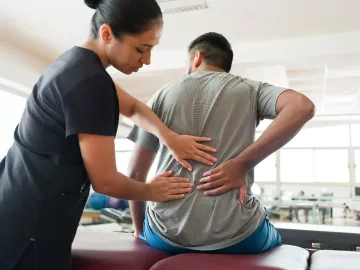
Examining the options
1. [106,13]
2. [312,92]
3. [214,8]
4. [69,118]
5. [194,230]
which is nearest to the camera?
[69,118]

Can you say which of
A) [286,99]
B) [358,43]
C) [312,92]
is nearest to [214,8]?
[358,43]

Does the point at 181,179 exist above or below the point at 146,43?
below

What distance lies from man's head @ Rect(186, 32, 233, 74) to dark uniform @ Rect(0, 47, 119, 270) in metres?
0.63

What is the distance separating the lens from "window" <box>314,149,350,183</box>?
10.3 m

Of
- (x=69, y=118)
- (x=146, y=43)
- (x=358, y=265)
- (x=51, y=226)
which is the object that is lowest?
(x=358, y=265)

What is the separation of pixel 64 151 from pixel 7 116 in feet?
18.8

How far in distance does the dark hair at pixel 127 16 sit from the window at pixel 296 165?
10.3 m

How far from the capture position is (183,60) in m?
5.43

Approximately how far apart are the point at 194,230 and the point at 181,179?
6.6 inches

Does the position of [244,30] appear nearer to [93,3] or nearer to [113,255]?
[93,3]

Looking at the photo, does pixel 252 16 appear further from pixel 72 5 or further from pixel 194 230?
pixel 194 230

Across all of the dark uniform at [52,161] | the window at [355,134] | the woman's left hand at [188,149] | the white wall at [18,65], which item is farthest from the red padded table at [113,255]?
the window at [355,134]

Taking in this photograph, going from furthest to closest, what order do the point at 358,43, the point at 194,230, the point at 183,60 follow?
the point at 183,60 < the point at 358,43 < the point at 194,230

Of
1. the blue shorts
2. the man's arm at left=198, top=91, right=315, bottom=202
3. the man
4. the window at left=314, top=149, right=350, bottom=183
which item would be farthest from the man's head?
the window at left=314, top=149, right=350, bottom=183
